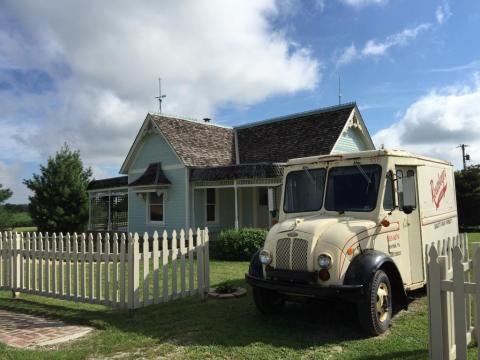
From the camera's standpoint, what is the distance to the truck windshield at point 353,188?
6477 millimetres

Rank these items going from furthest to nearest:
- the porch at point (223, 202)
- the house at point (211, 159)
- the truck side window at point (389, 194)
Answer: the house at point (211, 159) < the porch at point (223, 202) < the truck side window at point (389, 194)

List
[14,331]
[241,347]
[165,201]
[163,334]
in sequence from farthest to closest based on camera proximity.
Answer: [165,201], [14,331], [163,334], [241,347]

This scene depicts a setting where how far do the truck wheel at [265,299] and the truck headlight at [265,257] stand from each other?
23.7 inches

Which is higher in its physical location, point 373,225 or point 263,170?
point 263,170

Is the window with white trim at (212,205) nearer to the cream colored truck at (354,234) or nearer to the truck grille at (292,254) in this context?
the cream colored truck at (354,234)

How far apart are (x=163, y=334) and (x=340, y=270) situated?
8.47ft

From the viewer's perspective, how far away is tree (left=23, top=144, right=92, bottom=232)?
77.0 ft

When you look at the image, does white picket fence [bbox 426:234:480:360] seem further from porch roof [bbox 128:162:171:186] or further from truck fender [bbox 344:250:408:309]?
porch roof [bbox 128:162:171:186]

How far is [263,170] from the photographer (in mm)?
16297

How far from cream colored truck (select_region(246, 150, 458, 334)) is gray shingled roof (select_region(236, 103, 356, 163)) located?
1059cm

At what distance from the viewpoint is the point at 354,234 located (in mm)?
5812

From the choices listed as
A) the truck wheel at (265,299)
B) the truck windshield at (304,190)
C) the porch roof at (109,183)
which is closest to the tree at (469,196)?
the porch roof at (109,183)

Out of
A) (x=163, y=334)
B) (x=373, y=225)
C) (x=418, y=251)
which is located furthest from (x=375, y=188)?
(x=163, y=334)

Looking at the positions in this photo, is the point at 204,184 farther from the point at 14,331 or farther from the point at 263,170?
the point at 14,331
